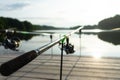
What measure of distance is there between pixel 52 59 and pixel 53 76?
2590mm

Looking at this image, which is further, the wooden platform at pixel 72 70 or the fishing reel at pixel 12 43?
the fishing reel at pixel 12 43

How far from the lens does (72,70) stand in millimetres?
6980

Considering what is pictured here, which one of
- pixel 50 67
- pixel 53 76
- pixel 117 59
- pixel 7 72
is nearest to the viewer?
pixel 7 72

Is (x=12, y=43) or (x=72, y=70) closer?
(x=72, y=70)

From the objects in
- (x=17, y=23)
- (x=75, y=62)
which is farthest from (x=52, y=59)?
(x=17, y=23)

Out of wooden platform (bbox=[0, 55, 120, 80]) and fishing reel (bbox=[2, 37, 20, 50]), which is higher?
fishing reel (bbox=[2, 37, 20, 50])

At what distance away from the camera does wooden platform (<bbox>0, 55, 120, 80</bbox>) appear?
6176mm

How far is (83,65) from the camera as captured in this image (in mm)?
7676

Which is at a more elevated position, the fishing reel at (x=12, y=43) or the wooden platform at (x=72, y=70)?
the fishing reel at (x=12, y=43)

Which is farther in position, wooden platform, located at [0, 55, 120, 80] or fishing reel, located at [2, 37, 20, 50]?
fishing reel, located at [2, 37, 20, 50]

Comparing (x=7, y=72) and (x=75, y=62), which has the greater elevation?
(x=7, y=72)

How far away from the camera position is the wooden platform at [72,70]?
20.3 feet

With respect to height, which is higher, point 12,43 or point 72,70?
point 12,43

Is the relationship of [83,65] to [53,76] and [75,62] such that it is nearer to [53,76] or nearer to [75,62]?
[75,62]
